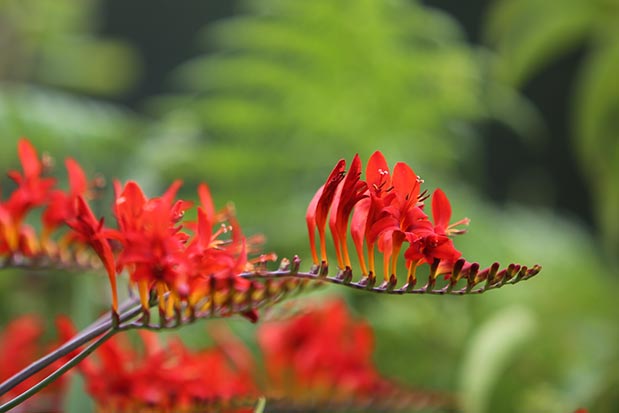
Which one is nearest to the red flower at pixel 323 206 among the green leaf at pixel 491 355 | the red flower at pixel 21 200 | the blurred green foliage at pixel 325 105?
the red flower at pixel 21 200

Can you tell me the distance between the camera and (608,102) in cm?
63

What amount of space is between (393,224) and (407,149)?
1.99ft

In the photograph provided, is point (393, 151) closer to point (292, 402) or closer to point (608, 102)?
point (608, 102)

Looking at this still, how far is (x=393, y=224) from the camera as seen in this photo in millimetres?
227

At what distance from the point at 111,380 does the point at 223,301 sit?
95 mm

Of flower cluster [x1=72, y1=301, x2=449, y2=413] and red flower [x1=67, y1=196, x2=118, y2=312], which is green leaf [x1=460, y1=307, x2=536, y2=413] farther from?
red flower [x1=67, y1=196, x2=118, y2=312]

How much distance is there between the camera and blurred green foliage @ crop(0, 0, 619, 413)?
23.8 inches

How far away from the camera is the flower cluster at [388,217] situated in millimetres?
223

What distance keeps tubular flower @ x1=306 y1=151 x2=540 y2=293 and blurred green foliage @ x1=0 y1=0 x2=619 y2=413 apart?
0.24 meters

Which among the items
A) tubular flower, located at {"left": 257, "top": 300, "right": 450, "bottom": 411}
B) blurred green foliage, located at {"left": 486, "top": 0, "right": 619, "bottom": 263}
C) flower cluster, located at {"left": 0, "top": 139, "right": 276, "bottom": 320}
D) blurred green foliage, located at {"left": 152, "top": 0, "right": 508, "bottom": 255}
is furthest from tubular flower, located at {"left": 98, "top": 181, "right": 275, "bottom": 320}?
blurred green foliage, located at {"left": 152, "top": 0, "right": 508, "bottom": 255}

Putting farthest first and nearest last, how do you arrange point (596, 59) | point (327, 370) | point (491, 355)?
1. point (596, 59)
2. point (491, 355)
3. point (327, 370)

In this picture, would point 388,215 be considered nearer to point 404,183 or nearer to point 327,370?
point 404,183

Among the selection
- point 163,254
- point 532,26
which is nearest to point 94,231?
point 163,254

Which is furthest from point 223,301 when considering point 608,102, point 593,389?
point 608,102
